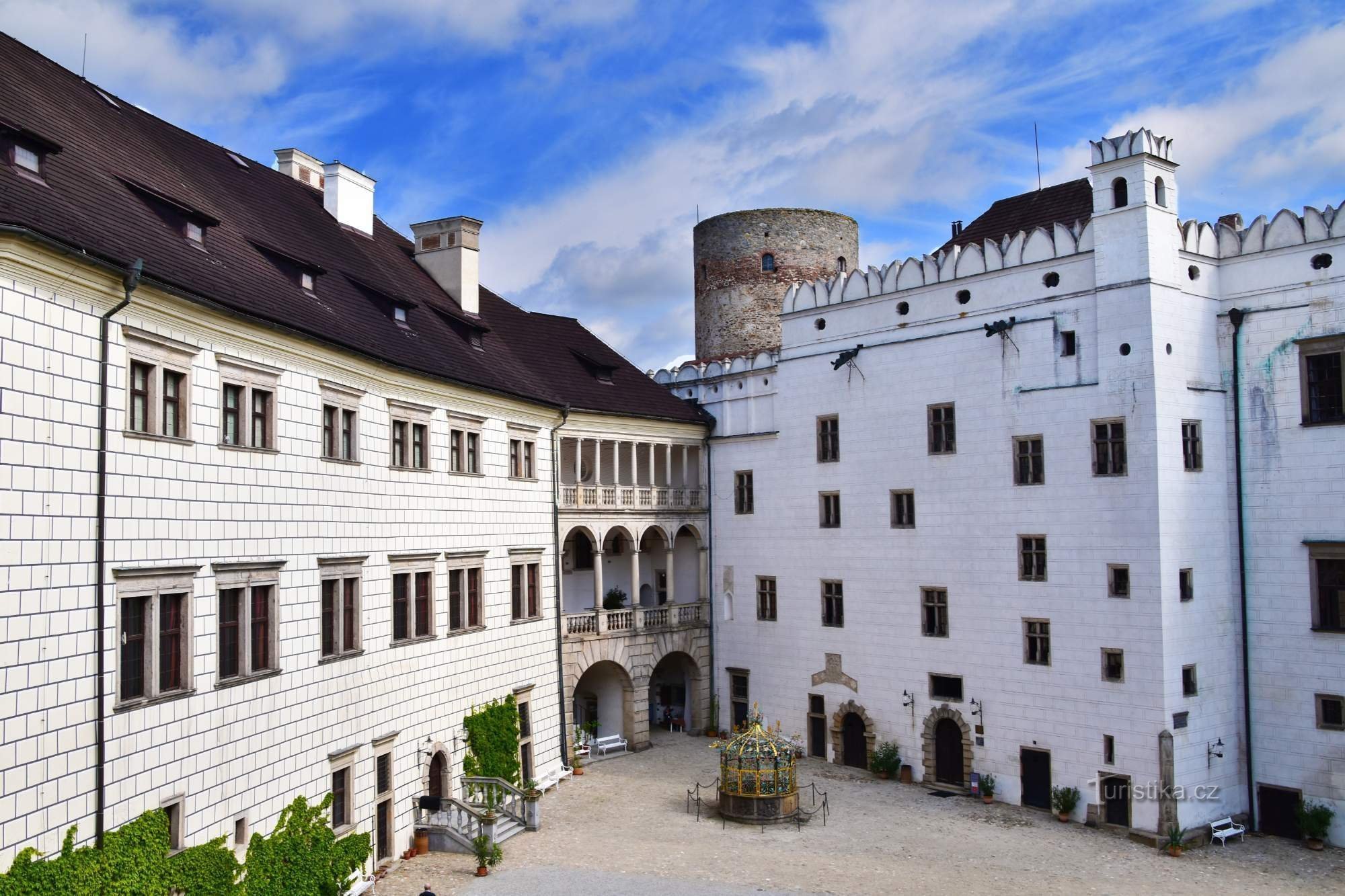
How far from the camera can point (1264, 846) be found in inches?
1028

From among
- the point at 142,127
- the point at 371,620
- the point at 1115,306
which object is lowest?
the point at 371,620

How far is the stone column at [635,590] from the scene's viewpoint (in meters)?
34.9

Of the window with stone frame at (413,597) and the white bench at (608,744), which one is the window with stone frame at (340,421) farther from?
the white bench at (608,744)

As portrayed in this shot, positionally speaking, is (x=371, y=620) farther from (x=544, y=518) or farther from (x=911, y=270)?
(x=911, y=270)

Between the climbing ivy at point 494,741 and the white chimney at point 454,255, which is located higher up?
the white chimney at point 454,255

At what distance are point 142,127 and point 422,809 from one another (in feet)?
48.5

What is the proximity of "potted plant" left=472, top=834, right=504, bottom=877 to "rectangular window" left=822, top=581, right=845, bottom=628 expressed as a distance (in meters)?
13.7

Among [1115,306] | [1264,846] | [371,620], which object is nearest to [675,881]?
[371,620]

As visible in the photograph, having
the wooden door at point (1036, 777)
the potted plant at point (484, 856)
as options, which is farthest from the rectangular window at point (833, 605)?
the potted plant at point (484, 856)

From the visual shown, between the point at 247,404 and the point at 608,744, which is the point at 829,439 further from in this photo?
the point at 247,404

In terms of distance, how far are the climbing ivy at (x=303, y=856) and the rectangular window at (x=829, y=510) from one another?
17.6 meters

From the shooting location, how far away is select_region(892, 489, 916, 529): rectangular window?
32172mm

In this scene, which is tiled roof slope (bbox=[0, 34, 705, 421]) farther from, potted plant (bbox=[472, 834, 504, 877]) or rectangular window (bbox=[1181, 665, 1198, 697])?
rectangular window (bbox=[1181, 665, 1198, 697])

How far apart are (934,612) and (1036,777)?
16.1 feet
